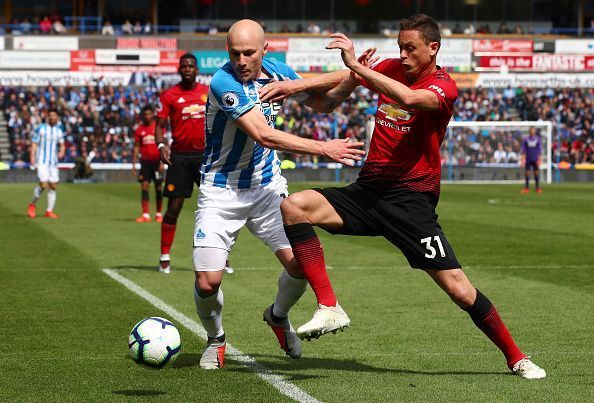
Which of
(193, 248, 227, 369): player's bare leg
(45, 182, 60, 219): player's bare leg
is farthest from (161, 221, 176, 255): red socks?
(45, 182, 60, 219): player's bare leg

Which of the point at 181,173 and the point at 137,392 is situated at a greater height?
the point at 181,173

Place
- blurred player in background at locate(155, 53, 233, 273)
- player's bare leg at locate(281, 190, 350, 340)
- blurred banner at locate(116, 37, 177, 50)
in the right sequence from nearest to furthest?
player's bare leg at locate(281, 190, 350, 340)
blurred player in background at locate(155, 53, 233, 273)
blurred banner at locate(116, 37, 177, 50)

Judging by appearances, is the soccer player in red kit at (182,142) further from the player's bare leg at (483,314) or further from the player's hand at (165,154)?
the player's bare leg at (483,314)

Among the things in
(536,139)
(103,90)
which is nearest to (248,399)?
(536,139)

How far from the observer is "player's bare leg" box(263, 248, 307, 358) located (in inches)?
275

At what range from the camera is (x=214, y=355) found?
7.02 m

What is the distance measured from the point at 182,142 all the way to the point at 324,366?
20.4ft

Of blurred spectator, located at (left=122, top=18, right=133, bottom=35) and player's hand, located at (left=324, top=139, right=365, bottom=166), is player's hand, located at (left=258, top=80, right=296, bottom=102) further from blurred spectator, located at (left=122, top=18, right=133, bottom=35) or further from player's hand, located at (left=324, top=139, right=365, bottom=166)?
blurred spectator, located at (left=122, top=18, right=133, bottom=35)

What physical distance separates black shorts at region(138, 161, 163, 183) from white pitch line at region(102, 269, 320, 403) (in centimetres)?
1122

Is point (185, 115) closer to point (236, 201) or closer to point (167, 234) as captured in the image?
point (167, 234)

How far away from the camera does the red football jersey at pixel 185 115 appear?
12.8 metres

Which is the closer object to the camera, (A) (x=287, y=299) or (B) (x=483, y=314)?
(B) (x=483, y=314)

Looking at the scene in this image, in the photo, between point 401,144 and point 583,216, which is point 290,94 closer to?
point 401,144

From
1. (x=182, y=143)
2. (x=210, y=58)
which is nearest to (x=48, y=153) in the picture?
(x=182, y=143)
